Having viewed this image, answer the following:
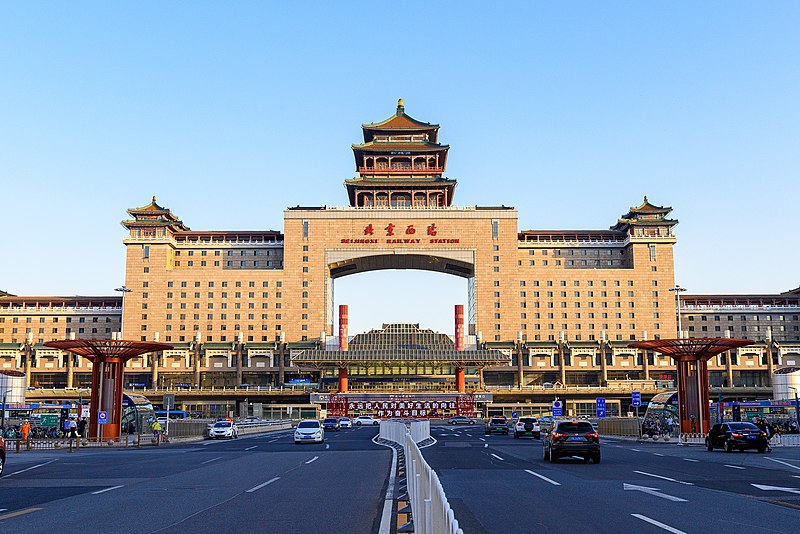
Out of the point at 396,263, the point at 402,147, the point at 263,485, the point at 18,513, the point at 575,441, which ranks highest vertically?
the point at 402,147

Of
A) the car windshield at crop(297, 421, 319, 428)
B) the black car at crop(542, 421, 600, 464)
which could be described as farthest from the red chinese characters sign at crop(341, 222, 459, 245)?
the black car at crop(542, 421, 600, 464)

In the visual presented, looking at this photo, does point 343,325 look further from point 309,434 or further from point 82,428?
point 309,434

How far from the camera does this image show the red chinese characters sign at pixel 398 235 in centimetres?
13362

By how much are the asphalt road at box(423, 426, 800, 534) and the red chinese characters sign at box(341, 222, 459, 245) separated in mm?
104569

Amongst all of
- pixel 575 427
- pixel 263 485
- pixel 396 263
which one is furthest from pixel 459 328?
pixel 263 485

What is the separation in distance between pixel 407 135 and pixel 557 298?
38.9 m

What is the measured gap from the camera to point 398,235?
134 meters

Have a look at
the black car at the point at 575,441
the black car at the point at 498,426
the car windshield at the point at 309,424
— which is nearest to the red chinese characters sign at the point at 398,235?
the black car at the point at 498,426

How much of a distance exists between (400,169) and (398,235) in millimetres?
14503

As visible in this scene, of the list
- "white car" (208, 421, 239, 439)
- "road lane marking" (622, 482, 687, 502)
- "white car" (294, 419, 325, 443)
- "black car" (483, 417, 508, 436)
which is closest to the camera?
"road lane marking" (622, 482, 687, 502)

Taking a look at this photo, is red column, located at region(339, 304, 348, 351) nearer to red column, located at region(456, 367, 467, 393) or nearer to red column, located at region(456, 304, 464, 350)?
red column, located at region(456, 304, 464, 350)

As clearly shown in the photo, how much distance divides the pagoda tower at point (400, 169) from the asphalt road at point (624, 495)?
112472 mm

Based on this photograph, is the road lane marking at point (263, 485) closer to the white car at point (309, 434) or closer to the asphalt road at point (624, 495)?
the asphalt road at point (624, 495)

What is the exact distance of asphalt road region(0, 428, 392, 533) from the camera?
1331 centimetres
